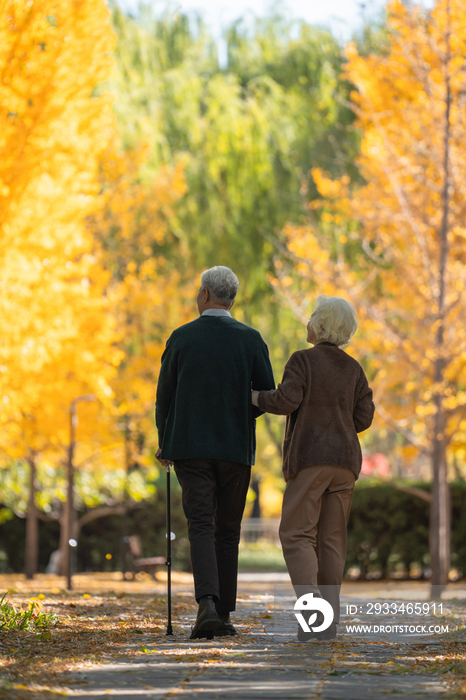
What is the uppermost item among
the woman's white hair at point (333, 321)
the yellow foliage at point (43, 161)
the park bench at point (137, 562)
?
the yellow foliage at point (43, 161)

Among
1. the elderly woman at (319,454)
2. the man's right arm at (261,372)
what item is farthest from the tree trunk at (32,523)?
the elderly woman at (319,454)

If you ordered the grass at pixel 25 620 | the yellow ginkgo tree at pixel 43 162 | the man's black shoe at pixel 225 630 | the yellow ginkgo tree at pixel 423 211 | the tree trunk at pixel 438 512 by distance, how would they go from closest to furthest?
1. the man's black shoe at pixel 225 630
2. the grass at pixel 25 620
3. the yellow ginkgo tree at pixel 43 162
4. the yellow ginkgo tree at pixel 423 211
5. the tree trunk at pixel 438 512

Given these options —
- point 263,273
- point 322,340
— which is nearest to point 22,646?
point 322,340

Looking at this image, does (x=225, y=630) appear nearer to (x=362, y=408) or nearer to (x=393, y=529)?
(x=362, y=408)

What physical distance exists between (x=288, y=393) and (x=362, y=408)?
0.45 meters

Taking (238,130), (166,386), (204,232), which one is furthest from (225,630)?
(238,130)

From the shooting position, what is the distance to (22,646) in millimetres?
3600

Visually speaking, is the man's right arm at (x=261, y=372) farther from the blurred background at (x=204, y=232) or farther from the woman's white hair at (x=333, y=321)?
the blurred background at (x=204, y=232)

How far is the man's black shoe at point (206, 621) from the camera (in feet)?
12.0

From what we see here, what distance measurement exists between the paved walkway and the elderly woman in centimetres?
34

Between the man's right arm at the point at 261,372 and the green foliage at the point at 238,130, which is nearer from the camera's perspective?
the man's right arm at the point at 261,372

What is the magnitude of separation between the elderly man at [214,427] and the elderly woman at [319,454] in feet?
0.51

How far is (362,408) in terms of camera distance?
419cm

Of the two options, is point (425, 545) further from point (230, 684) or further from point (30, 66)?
point (230, 684)
